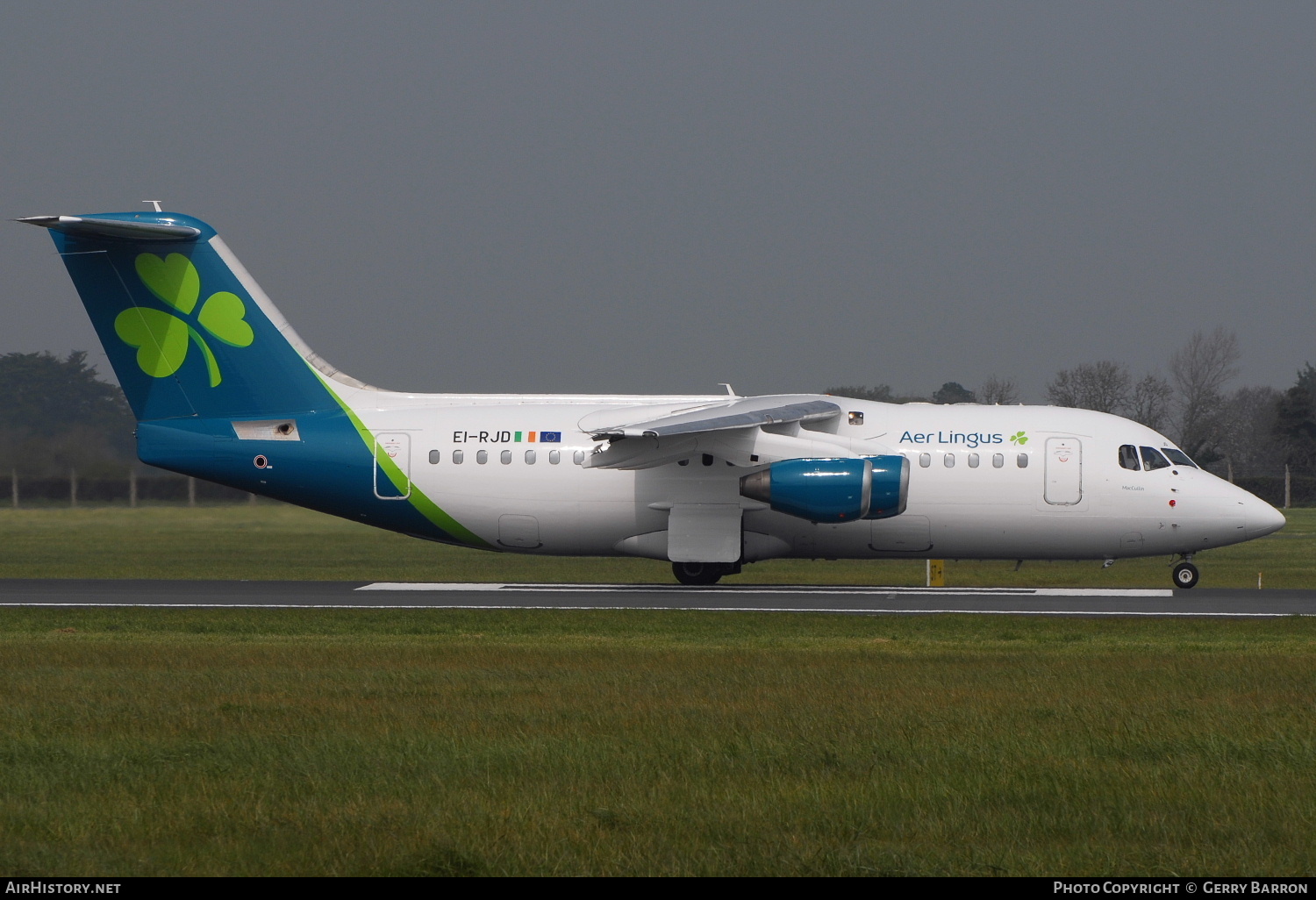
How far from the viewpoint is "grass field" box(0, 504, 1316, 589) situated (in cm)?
3141

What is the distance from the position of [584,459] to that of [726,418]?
9.71ft

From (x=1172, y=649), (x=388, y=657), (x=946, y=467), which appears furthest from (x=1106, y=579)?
(x=388, y=657)

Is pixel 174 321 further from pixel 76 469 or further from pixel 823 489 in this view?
pixel 76 469

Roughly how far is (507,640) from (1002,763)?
8.84 m

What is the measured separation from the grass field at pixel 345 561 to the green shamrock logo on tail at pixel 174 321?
6171 millimetres

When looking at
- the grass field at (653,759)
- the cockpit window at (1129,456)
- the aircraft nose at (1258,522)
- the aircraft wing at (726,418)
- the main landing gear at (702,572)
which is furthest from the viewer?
the main landing gear at (702,572)

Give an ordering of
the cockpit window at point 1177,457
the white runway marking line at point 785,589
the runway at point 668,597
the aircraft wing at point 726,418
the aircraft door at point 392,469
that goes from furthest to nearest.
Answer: the cockpit window at point 1177,457, the aircraft door at point 392,469, the white runway marking line at point 785,589, the aircraft wing at point 726,418, the runway at point 668,597

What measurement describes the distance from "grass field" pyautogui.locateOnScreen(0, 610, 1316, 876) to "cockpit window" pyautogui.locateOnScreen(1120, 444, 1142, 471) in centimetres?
1013

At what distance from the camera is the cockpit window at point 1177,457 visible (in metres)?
26.5

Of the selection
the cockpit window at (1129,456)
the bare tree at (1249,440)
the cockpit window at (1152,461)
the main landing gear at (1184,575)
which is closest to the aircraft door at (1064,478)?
the cockpit window at (1129,456)

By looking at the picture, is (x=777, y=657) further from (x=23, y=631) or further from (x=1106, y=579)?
(x=1106, y=579)

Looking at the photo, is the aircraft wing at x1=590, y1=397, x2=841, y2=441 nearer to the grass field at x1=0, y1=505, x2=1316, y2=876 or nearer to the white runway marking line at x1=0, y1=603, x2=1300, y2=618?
the white runway marking line at x1=0, y1=603, x2=1300, y2=618

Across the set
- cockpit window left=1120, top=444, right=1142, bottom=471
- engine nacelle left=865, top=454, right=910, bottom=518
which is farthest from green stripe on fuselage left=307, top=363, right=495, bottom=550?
cockpit window left=1120, top=444, right=1142, bottom=471

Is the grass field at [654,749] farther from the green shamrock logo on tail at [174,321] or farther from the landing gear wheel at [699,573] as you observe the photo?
the green shamrock logo on tail at [174,321]
